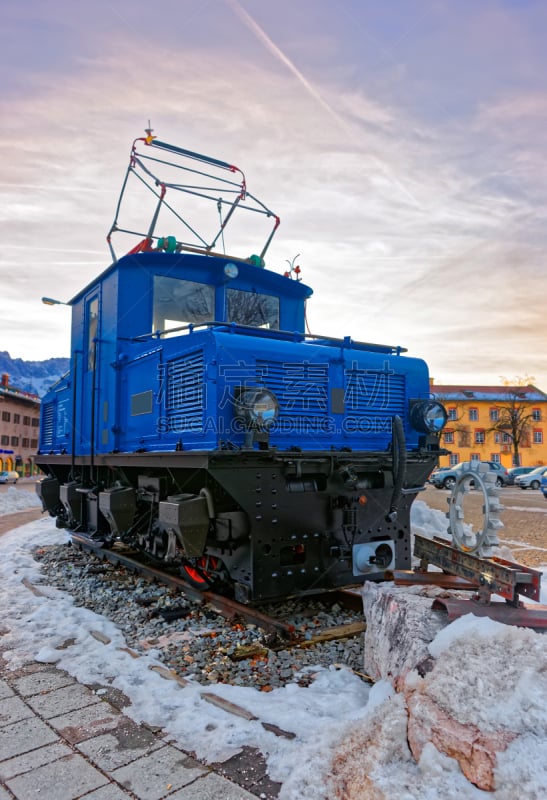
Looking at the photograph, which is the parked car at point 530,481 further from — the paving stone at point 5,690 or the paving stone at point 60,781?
the paving stone at point 60,781

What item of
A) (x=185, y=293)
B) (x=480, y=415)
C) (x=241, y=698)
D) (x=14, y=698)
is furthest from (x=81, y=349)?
(x=480, y=415)

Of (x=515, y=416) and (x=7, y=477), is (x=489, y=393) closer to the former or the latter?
Answer: (x=515, y=416)

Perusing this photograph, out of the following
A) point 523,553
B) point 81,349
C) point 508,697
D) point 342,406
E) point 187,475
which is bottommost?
point 523,553

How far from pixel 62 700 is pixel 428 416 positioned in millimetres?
4096

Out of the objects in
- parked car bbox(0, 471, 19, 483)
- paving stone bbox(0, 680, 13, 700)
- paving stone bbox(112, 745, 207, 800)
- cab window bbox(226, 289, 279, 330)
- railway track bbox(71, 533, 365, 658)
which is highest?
cab window bbox(226, 289, 279, 330)

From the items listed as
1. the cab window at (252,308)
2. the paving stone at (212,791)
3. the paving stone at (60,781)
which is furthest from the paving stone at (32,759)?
the cab window at (252,308)

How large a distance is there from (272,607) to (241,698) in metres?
2.06

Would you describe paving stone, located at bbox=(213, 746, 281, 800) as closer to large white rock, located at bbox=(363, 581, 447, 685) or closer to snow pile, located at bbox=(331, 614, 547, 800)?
snow pile, located at bbox=(331, 614, 547, 800)

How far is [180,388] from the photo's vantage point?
5297 mm

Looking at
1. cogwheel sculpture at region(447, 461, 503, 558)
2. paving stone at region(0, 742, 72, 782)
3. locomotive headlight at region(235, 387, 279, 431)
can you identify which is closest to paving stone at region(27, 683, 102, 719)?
paving stone at region(0, 742, 72, 782)

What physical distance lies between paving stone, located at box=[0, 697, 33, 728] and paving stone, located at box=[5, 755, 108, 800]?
2.16 feet

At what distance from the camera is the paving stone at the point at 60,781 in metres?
2.64

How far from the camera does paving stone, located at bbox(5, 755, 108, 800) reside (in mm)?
2639

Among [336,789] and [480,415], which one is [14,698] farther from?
[480,415]
